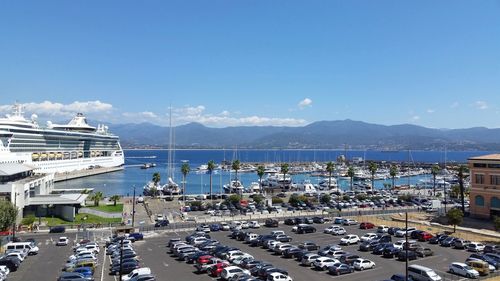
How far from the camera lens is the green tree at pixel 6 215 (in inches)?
1274

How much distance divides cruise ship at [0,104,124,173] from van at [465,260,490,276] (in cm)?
7065

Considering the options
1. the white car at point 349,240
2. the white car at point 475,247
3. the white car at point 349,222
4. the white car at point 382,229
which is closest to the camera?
the white car at point 475,247

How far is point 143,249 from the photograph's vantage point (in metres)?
29.9

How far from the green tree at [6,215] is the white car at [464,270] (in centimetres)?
3082

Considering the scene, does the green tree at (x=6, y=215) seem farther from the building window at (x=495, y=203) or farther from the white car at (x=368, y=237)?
the building window at (x=495, y=203)

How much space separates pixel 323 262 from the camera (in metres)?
24.2

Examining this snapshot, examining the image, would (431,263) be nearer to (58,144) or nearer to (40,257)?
(40,257)

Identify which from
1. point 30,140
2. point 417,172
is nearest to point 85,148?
point 30,140

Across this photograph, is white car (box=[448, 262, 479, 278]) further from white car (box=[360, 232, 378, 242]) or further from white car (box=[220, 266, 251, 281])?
white car (box=[220, 266, 251, 281])

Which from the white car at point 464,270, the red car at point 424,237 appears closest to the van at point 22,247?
the white car at point 464,270

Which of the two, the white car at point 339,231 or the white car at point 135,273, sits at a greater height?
the white car at point 135,273

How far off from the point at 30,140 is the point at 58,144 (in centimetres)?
1392

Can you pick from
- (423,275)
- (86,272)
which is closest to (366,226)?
(423,275)

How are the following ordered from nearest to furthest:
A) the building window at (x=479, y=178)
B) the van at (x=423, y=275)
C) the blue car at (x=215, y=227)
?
the van at (x=423, y=275)
the blue car at (x=215, y=227)
the building window at (x=479, y=178)
